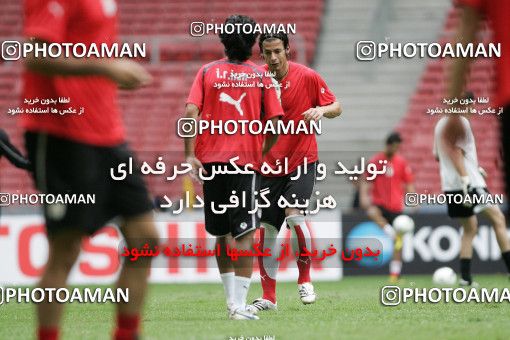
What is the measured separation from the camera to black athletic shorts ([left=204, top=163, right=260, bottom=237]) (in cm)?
717

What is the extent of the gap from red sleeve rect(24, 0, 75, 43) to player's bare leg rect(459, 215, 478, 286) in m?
7.10

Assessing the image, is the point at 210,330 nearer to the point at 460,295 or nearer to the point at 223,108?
the point at 223,108

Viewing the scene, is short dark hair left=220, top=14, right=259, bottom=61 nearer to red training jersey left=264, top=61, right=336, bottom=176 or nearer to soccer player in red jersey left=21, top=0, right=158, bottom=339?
red training jersey left=264, top=61, right=336, bottom=176

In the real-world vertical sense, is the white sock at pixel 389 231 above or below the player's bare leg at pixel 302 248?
above

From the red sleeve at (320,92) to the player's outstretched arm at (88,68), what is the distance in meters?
4.16

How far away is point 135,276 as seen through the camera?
502 centimetres

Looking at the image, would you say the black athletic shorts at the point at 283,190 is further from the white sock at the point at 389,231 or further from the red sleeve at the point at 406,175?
the red sleeve at the point at 406,175

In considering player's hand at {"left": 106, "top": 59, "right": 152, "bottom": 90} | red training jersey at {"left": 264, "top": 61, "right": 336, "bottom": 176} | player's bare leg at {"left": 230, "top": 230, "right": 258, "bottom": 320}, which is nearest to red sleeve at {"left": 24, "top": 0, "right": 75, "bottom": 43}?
player's hand at {"left": 106, "top": 59, "right": 152, "bottom": 90}

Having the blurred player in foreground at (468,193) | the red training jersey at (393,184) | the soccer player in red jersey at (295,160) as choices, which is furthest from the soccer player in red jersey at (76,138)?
the red training jersey at (393,184)

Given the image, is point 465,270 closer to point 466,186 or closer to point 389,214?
point 466,186

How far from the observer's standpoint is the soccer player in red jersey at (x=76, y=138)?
183 inches

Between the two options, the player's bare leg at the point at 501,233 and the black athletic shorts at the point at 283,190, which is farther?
the player's bare leg at the point at 501,233

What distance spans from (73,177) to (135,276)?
1.86 feet

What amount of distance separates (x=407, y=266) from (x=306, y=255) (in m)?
5.77
